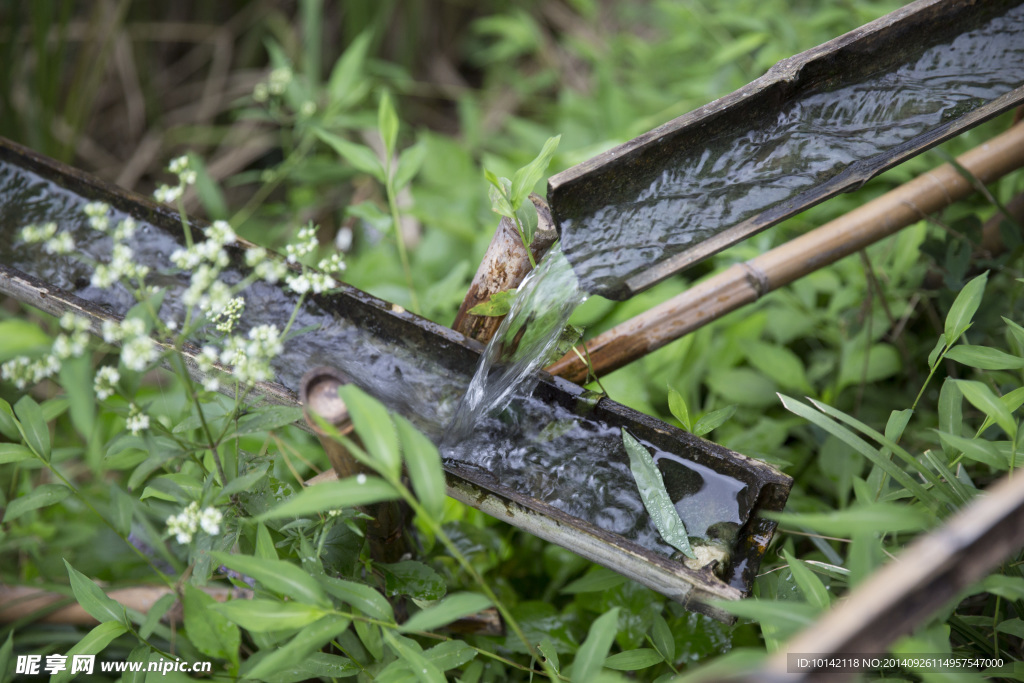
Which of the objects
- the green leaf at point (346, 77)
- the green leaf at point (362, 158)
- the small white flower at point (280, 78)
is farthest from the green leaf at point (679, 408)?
the green leaf at point (346, 77)

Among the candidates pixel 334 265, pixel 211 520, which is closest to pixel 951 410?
pixel 334 265

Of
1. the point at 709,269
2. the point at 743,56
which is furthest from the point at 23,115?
the point at 743,56

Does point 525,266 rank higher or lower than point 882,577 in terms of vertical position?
higher

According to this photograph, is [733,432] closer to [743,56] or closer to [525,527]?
[525,527]

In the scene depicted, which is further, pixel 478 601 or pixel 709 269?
pixel 709 269

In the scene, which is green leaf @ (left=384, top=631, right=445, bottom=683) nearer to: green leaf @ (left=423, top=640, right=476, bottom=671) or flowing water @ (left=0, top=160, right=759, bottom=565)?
green leaf @ (left=423, top=640, right=476, bottom=671)

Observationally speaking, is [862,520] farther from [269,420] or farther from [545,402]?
[269,420]
